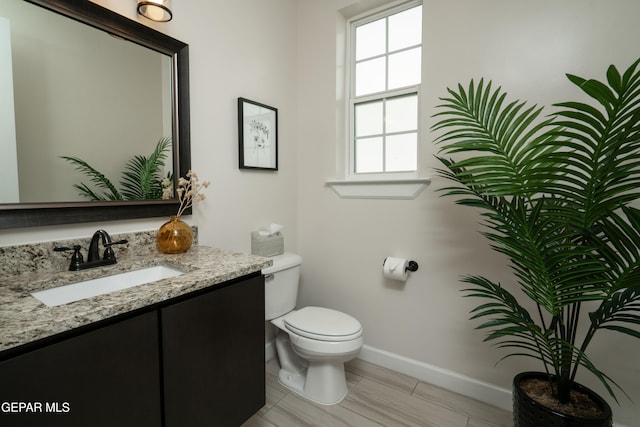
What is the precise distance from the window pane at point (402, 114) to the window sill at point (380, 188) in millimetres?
376

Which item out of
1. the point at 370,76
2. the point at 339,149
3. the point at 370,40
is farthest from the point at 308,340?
the point at 370,40

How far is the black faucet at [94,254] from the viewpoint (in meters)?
1.08

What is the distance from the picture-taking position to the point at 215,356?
1043 mm

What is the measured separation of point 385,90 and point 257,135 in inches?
36.1

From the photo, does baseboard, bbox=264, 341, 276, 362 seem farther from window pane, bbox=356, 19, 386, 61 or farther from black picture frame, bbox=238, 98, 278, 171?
window pane, bbox=356, 19, 386, 61

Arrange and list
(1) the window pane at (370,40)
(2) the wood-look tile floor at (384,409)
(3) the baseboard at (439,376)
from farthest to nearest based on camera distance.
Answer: (1) the window pane at (370,40), (3) the baseboard at (439,376), (2) the wood-look tile floor at (384,409)

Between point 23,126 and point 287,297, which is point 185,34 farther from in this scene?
point 287,297

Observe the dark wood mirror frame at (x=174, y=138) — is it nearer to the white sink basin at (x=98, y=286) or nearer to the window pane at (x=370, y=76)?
the white sink basin at (x=98, y=286)

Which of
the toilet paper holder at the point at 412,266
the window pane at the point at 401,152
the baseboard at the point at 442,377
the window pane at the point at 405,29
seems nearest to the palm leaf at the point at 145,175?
the window pane at the point at 401,152

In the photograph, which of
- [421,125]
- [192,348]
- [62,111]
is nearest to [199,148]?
[62,111]

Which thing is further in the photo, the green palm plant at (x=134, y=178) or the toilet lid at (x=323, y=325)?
the toilet lid at (x=323, y=325)

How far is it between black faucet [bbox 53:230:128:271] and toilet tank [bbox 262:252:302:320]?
751mm

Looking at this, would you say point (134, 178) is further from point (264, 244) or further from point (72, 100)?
point (264, 244)

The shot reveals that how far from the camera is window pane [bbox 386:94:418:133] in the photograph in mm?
1865
